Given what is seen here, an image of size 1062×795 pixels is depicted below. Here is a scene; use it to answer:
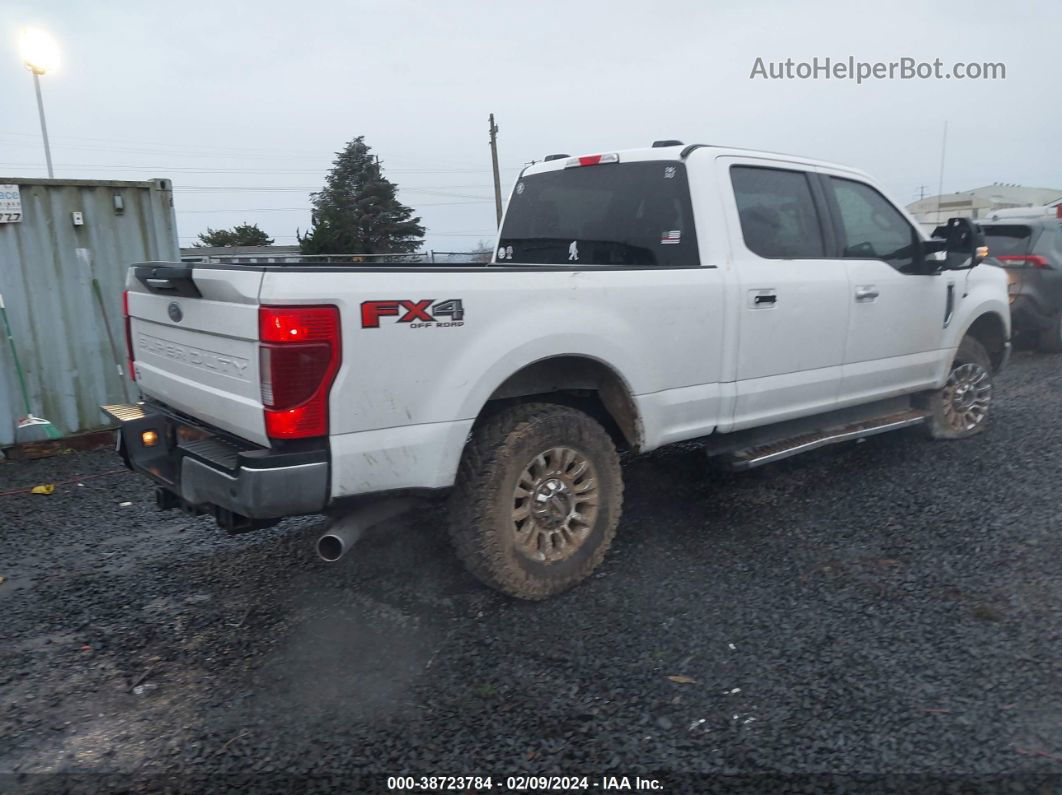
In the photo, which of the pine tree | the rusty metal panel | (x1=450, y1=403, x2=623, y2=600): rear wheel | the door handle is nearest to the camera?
(x1=450, y1=403, x2=623, y2=600): rear wheel

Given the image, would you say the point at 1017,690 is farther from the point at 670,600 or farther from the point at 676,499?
the point at 676,499

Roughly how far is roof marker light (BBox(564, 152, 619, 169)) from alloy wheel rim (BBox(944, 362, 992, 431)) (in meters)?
3.04

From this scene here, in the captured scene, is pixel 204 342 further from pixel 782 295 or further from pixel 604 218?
pixel 782 295

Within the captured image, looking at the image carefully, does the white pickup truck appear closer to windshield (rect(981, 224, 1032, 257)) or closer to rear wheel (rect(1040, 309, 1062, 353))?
windshield (rect(981, 224, 1032, 257))

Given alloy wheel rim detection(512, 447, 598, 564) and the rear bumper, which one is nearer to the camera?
the rear bumper

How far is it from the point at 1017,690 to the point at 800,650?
73 cm

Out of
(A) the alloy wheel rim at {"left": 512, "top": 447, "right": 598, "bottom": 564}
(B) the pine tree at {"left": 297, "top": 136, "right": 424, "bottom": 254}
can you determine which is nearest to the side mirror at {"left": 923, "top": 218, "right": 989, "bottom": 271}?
(A) the alloy wheel rim at {"left": 512, "top": 447, "right": 598, "bottom": 564}

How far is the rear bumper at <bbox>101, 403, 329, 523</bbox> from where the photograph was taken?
114 inches

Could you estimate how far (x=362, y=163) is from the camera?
4700 cm

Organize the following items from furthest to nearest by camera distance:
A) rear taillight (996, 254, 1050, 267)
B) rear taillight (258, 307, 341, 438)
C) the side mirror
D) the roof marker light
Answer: rear taillight (996, 254, 1050, 267) < the side mirror < the roof marker light < rear taillight (258, 307, 341, 438)

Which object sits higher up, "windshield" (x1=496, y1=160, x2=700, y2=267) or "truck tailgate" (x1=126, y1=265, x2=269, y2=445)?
"windshield" (x1=496, y1=160, x2=700, y2=267)

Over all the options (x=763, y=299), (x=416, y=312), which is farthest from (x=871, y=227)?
(x=416, y=312)

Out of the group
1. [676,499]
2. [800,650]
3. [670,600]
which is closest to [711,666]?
[800,650]

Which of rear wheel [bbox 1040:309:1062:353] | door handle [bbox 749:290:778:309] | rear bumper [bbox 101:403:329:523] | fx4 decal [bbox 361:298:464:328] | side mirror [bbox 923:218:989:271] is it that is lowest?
rear wheel [bbox 1040:309:1062:353]
